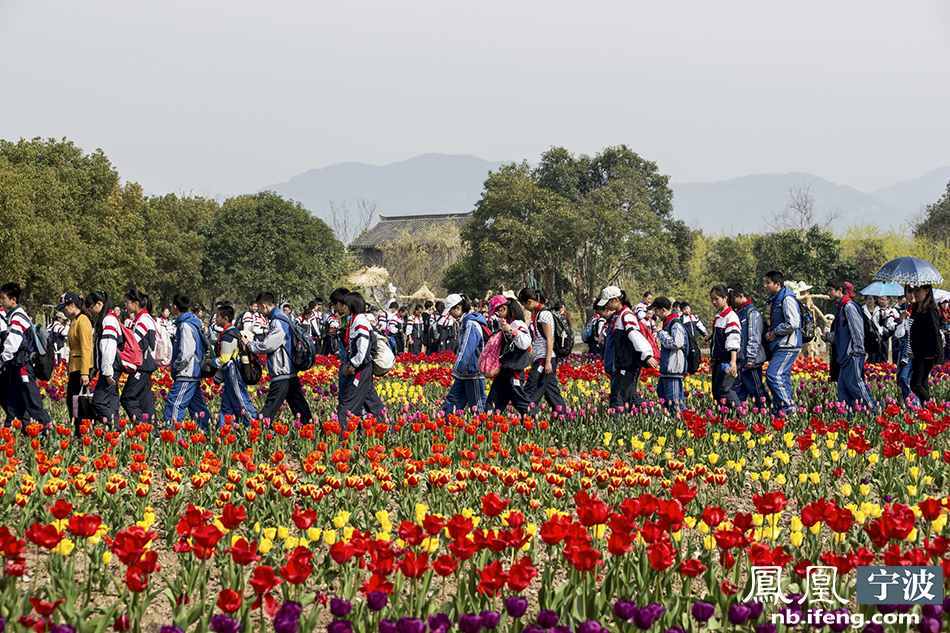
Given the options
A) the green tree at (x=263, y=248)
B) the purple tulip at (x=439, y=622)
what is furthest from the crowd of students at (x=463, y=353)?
the green tree at (x=263, y=248)

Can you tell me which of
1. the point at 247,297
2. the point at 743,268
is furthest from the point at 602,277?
the point at 247,297

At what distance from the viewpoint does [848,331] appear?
880 cm

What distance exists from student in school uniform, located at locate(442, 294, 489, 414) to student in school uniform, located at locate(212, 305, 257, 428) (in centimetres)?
229

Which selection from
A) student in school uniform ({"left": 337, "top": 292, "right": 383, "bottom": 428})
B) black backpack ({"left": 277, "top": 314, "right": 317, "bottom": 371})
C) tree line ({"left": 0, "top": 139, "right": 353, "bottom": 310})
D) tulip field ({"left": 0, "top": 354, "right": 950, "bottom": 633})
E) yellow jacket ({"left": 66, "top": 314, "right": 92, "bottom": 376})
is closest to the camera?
tulip field ({"left": 0, "top": 354, "right": 950, "bottom": 633})

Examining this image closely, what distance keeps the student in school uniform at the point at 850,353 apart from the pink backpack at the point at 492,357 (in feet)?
12.5

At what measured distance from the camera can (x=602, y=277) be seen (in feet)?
108

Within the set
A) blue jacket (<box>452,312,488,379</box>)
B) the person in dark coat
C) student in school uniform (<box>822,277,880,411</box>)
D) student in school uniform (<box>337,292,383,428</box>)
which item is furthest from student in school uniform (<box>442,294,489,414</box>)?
the person in dark coat

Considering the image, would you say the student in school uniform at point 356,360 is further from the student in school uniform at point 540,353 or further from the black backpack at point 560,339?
the black backpack at point 560,339

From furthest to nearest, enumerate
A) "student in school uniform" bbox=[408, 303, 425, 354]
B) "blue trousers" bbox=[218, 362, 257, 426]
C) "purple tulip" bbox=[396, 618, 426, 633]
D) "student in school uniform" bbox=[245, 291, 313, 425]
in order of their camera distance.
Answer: "student in school uniform" bbox=[408, 303, 425, 354] → "blue trousers" bbox=[218, 362, 257, 426] → "student in school uniform" bbox=[245, 291, 313, 425] → "purple tulip" bbox=[396, 618, 426, 633]

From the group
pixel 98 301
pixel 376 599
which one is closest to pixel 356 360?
pixel 98 301

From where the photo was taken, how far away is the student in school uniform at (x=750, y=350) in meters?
8.91

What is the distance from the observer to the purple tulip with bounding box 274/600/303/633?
2.42 metres

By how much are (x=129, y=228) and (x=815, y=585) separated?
37.2 meters

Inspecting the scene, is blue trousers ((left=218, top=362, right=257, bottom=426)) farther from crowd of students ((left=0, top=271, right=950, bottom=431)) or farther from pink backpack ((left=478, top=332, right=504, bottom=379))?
pink backpack ((left=478, top=332, right=504, bottom=379))
